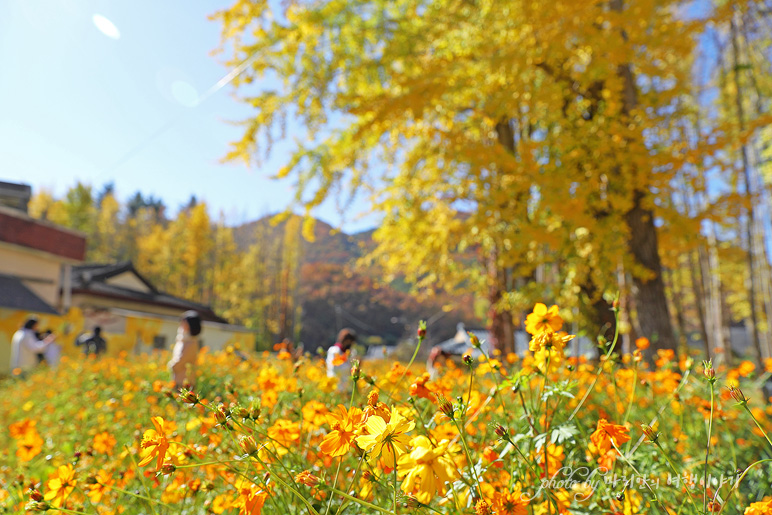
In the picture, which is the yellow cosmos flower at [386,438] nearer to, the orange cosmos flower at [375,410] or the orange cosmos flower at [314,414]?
the orange cosmos flower at [375,410]

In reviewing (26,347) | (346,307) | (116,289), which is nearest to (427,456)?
(26,347)

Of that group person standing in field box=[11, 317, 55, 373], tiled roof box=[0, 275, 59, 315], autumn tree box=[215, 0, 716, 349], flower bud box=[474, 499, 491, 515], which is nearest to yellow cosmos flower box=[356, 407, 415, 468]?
flower bud box=[474, 499, 491, 515]

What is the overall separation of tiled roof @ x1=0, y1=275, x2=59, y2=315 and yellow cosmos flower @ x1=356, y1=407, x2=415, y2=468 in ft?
46.4

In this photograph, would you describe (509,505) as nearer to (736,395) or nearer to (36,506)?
(736,395)

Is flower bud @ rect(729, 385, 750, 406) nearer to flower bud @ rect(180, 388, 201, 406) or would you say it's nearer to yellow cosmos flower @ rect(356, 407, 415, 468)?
yellow cosmos flower @ rect(356, 407, 415, 468)

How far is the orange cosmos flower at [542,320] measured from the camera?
4.07 ft

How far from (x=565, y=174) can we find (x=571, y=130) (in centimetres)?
71

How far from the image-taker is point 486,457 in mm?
1099

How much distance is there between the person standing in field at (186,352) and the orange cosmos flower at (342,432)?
4.16m

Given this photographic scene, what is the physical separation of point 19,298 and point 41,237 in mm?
2597

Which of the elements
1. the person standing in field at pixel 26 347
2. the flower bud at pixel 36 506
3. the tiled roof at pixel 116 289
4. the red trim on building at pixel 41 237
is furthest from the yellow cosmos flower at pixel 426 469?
the tiled roof at pixel 116 289

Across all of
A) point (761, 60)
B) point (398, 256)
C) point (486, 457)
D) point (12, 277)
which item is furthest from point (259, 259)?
point (486, 457)

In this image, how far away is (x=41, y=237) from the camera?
13617mm

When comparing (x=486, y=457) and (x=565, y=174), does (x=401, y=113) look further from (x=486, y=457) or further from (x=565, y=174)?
(x=486, y=457)
